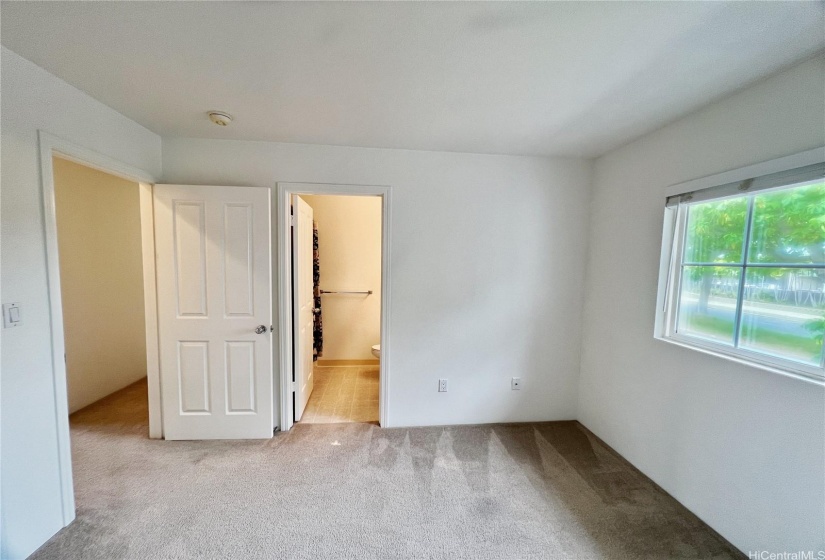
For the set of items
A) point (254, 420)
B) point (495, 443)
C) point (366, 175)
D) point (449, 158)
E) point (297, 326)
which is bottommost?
point (495, 443)

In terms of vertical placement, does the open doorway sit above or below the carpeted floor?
above

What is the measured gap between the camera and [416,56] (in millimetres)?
1210

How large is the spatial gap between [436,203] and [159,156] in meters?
2.10

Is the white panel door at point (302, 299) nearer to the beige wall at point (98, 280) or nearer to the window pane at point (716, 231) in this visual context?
the beige wall at point (98, 280)

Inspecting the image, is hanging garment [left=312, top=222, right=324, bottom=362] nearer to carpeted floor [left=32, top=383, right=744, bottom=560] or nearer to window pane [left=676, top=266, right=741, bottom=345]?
carpeted floor [left=32, top=383, right=744, bottom=560]

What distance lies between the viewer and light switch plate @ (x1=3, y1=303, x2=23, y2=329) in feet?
3.95

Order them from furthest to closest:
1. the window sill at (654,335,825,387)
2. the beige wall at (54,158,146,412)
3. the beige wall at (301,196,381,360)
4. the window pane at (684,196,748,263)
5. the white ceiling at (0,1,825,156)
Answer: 1. the beige wall at (301,196,381,360)
2. the beige wall at (54,158,146,412)
3. the window pane at (684,196,748,263)
4. the window sill at (654,335,825,387)
5. the white ceiling at (0,1,825,156)

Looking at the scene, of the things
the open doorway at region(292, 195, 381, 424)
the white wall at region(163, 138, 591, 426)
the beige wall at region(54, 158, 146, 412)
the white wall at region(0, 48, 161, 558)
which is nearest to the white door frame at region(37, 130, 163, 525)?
the white wall at region(0, 48, 161, 558)

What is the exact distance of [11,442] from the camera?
1256 millimetres

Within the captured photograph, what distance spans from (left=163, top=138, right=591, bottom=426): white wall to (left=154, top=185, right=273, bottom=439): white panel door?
16.3 inches

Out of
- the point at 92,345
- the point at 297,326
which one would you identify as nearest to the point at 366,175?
the point at 297,326

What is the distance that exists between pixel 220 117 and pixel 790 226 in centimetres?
304

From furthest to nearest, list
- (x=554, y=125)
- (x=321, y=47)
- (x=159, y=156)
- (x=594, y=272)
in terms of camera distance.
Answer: (x=594, y=272), (x=159, y=156), (x=554, y=125), (x=321, y=47)

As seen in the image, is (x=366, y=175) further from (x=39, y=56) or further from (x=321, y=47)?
(x=39, y=56)
